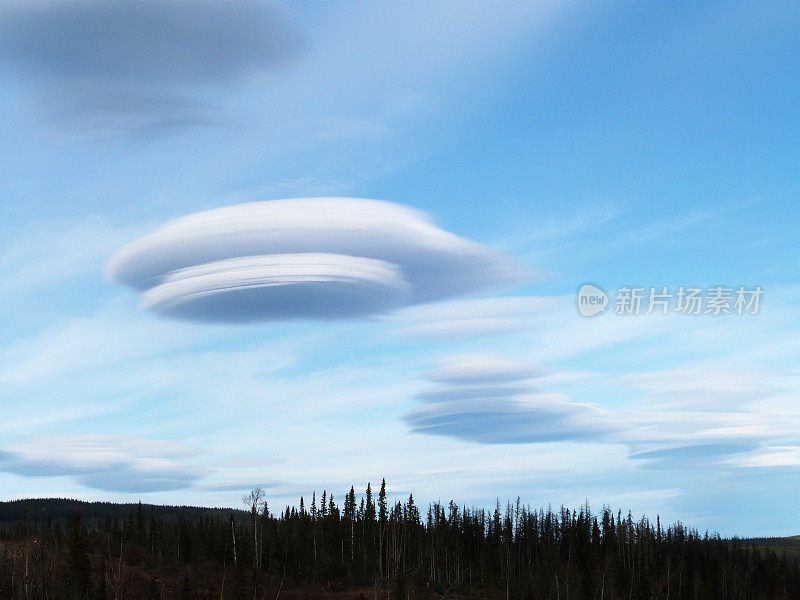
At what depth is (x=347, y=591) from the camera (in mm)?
116062

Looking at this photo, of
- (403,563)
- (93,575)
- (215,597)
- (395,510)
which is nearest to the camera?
(215,597)

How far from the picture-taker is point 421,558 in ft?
500

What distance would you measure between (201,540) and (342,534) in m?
28.0

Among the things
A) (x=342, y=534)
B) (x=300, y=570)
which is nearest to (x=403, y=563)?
(x=342, y=534)

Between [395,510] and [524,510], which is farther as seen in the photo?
[524,510]

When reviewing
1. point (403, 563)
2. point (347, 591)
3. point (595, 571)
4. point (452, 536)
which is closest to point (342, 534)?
point (403, 563)

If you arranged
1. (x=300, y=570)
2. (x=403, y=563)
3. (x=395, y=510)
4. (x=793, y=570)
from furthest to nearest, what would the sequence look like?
(x=793, y=570) → (x=395, y=510) → (x=403, y=563) → (x=300, y=570)

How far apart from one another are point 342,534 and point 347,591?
121ft

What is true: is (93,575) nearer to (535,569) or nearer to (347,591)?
(347,591)

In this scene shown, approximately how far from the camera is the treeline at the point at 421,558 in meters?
114

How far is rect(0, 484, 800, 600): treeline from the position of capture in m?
114

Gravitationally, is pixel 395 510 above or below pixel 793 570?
above

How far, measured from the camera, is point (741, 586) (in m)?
149

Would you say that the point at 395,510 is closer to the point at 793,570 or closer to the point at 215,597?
the point at 215,597
